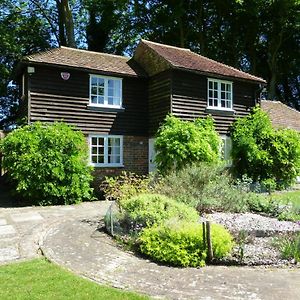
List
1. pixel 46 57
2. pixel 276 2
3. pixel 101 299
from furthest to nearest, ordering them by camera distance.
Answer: pixel 276 2 < pixel 46 57 < pixel 101 299

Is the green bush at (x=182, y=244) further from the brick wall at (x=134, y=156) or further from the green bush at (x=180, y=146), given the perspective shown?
the brick wall at (x=134, y=156)

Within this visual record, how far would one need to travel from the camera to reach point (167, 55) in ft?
59.9

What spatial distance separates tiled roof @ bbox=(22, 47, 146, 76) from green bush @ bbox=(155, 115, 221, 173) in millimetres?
3576

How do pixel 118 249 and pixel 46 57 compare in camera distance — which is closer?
pixel 118 249

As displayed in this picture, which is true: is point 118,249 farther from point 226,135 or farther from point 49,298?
point 226,135

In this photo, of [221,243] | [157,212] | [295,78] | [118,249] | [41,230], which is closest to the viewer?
[221,243]

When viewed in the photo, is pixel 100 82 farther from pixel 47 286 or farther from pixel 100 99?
pixel 47 286

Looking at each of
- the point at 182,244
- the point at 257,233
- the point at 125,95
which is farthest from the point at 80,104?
the point at 182,244

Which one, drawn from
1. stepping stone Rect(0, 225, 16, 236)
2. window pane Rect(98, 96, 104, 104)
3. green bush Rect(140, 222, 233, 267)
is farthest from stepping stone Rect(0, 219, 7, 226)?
window pane Rect(98, 96, 104, 104)

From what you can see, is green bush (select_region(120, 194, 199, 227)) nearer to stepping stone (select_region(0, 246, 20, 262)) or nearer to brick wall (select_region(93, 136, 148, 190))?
stepping stone (select_region(0, 246, 20, 262))

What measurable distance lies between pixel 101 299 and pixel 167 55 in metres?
15.0

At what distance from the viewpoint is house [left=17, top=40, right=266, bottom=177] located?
52.2ft

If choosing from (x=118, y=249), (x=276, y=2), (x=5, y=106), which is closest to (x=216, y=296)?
(x=118, y=249)

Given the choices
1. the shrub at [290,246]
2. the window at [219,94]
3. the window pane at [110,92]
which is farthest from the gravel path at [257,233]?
the window pane at [110,92]
